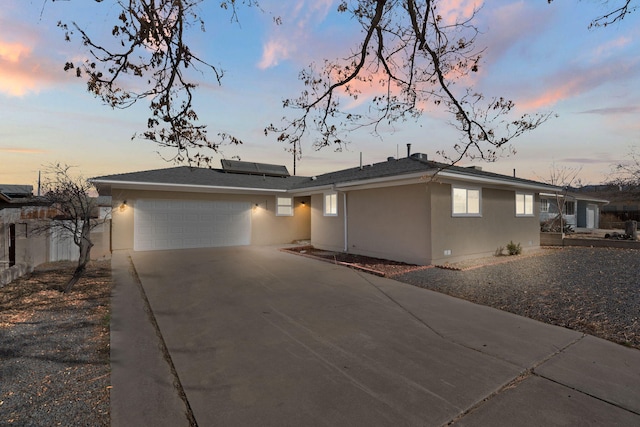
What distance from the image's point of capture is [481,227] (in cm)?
1068

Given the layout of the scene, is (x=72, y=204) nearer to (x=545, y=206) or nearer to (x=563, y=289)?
(x=563, y=289)

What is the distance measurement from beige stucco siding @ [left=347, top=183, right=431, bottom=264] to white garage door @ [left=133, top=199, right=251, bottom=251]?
6.01 metres

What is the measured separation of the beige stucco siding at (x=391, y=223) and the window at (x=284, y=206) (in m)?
5.14

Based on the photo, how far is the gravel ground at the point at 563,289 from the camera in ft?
14.6

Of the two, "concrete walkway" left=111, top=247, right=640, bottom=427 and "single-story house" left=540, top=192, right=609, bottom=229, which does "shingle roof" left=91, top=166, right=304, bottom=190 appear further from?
"single-story house" left=540, top=192, right=609, bottom=229

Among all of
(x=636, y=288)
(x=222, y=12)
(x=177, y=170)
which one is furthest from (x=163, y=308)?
(x=177, y=170)

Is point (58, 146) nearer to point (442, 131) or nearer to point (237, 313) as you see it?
point (237, 313)

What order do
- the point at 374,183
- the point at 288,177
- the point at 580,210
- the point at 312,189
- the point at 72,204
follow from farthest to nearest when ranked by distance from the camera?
the point at 580,210
the point at 288,177
the point at 312,189
the point at 374,183
the point at 72,204

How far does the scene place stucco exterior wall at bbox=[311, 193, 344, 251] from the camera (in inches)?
489

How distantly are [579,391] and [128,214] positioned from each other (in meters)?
14.5

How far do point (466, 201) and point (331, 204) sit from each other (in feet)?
17.0

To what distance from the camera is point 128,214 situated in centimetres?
1286

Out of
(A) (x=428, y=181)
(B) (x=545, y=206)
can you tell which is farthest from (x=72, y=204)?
(B) (x=545, y=206)

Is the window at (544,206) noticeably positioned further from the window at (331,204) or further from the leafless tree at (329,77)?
the leafless tree at (329,77)
